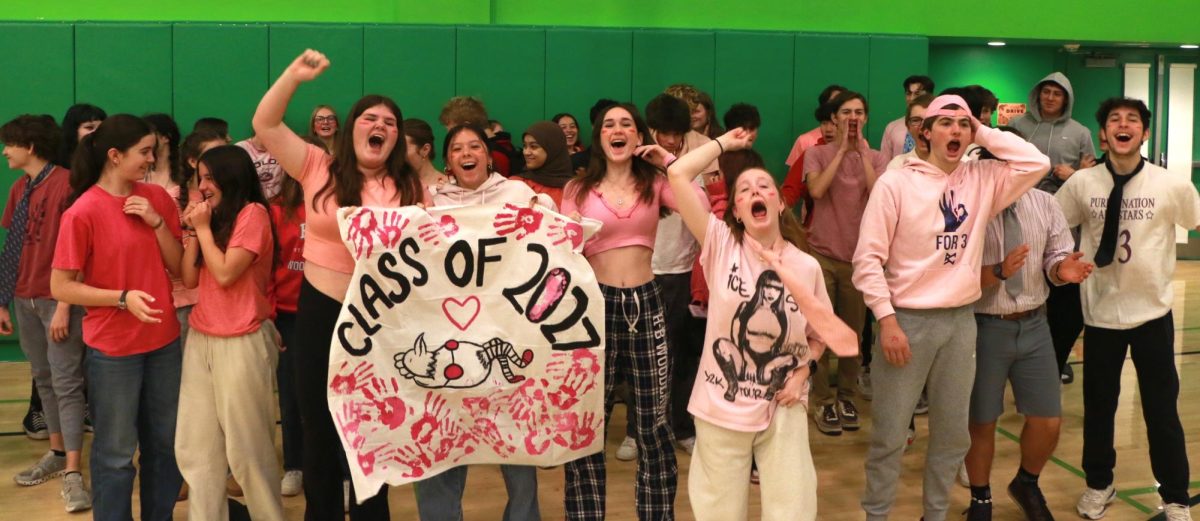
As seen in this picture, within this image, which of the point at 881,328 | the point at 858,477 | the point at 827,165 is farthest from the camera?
the point at 827,165

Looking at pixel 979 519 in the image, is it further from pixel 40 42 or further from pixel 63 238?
pixel 40 42

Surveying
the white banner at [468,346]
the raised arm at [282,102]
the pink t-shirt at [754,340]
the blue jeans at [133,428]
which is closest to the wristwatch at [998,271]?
the pink t-shirt at [754,340]

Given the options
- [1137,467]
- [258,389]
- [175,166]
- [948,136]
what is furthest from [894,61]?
[258,389]

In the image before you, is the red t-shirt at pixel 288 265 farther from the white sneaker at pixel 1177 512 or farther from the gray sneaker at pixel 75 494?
the white sneaker at pixel 1177 512

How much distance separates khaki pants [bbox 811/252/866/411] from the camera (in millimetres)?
6305

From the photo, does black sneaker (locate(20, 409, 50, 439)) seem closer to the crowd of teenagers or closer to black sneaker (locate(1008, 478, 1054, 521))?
the crowd of teenagers

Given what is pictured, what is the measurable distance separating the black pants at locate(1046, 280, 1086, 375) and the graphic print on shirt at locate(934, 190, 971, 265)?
1.54m

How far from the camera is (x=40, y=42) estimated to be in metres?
7.80

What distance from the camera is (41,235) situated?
549 cm

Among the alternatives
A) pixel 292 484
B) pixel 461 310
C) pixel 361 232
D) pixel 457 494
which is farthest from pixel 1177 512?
pixel 292 484

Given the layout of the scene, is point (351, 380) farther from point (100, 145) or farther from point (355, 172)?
point (100, 145)

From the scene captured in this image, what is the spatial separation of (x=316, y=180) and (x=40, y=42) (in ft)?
16.1

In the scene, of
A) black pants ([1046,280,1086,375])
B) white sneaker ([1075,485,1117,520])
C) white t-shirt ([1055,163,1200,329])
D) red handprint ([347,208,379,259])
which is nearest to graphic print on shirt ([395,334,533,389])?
red handprint ([347,208,379,259])

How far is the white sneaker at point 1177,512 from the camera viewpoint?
4.74m
